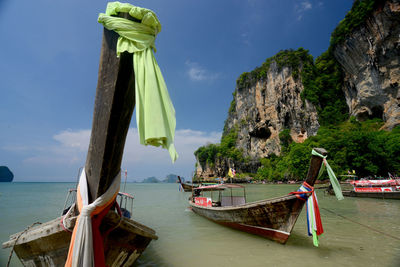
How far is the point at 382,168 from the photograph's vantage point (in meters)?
24.4

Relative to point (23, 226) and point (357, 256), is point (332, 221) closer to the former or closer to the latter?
point (357, 256)

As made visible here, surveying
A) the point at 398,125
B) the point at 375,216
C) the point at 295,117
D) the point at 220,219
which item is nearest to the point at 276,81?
the point at 295,117

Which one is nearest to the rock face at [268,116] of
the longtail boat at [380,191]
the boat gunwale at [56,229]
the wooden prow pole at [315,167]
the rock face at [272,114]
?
the rock face at [272,114]

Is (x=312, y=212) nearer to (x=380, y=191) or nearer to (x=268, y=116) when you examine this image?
(x=380, y=191)

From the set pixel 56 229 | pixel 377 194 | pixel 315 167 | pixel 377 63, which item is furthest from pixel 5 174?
pixel 377 63

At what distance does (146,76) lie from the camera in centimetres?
149

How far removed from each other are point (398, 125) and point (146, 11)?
36.6 meters

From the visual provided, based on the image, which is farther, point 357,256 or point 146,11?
point 357,256

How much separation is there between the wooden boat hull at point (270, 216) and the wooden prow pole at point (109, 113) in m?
4.78

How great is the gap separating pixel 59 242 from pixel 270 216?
5056 millimetres

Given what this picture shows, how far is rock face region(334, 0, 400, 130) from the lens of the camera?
25.4 meters

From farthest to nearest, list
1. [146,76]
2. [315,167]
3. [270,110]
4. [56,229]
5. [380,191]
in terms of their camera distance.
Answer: [270,110], [380,191], [315,167], [56,229], [146,76]

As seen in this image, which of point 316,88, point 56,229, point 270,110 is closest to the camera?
point 56,229

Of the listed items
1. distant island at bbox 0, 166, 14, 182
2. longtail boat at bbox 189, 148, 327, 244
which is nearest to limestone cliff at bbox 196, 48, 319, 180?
longtail boat at bbox 189, 148, 327, 244
